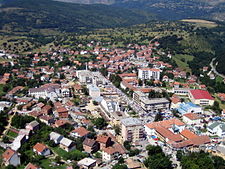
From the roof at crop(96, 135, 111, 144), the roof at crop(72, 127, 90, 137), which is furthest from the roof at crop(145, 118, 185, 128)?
the roof at crop(72, 127, 90, 137)

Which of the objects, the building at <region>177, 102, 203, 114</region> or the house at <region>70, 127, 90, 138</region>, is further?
the building at <region>177, 102, 203, 114</region>

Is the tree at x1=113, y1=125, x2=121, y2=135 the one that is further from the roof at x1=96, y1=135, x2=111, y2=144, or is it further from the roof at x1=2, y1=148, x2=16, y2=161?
the roof at x1=2, y1=148, x2=16, y2=161

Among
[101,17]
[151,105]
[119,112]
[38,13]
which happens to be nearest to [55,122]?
[119,112]

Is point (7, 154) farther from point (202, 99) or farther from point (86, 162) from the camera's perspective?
point (202, 99)

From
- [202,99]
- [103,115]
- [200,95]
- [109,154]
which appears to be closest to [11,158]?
[109,154]

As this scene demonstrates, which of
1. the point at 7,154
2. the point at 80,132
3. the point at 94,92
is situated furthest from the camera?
the point at 94,92
